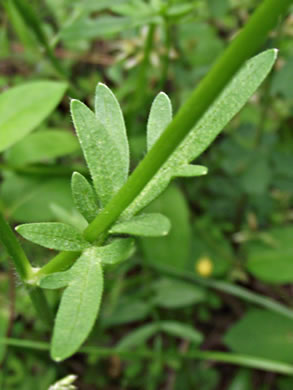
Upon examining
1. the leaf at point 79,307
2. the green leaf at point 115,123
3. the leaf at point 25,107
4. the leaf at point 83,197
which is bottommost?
the leaf at point 79,307

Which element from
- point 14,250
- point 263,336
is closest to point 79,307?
point 14,250

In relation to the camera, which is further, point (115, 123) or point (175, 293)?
point (175, 293)

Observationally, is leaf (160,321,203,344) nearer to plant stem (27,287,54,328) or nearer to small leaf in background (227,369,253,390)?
small leaf in background (227,369,253,390)

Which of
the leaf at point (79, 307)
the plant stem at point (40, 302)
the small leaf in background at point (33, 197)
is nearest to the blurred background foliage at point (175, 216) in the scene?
the small leaf in background at point (33, 197)

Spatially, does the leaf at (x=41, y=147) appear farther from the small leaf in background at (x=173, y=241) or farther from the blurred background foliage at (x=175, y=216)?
the small leaf in background at (x=173, y=241)

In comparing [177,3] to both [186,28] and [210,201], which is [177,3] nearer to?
[186,28]

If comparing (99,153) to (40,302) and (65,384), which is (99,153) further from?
(65,384)

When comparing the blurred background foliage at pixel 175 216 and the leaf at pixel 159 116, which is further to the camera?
the blurred background foliage at pixel 175 216
